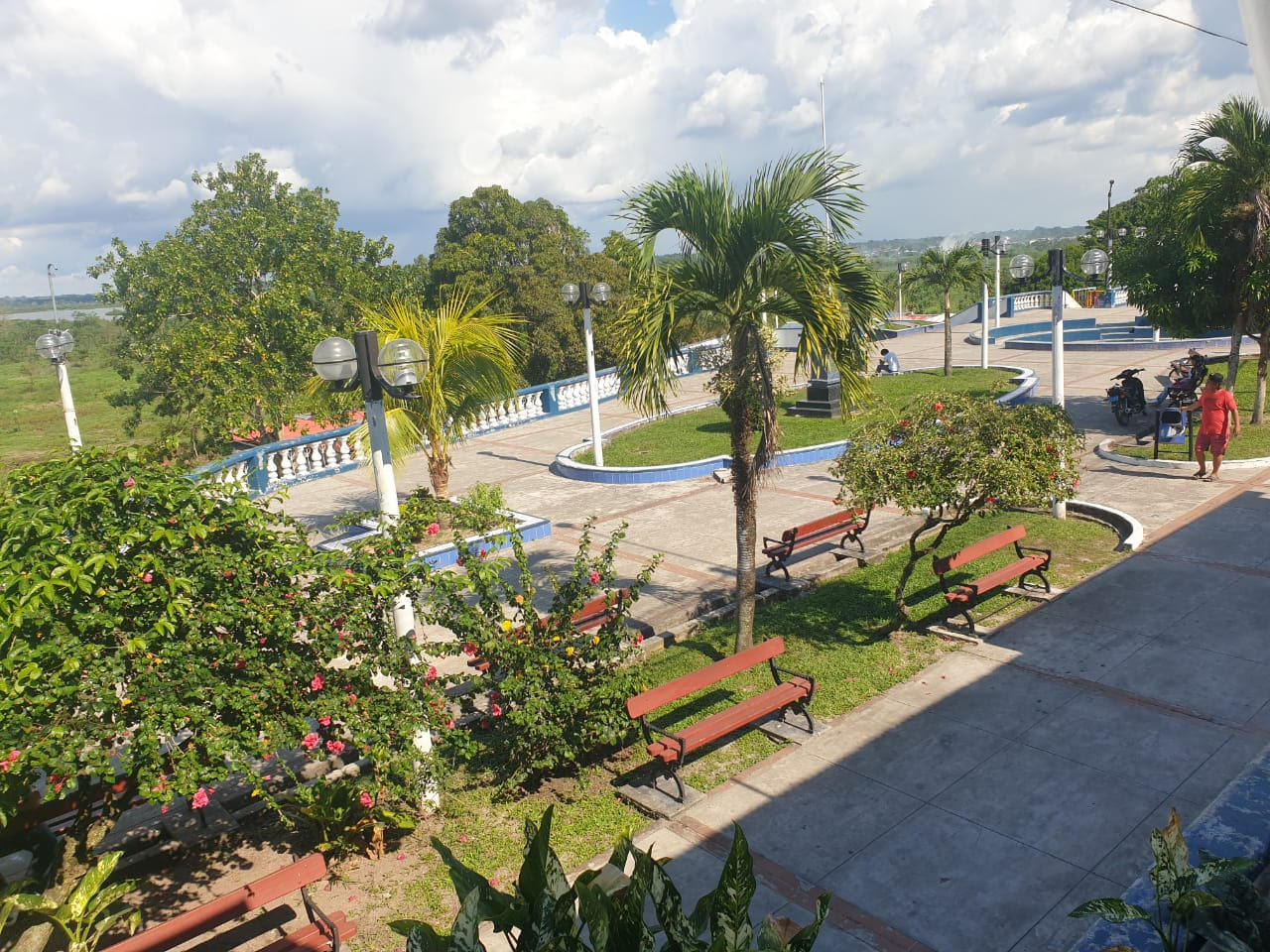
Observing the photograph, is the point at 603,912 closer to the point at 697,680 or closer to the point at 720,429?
the point at 697,680

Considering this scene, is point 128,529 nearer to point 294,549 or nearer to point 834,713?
point 294,549

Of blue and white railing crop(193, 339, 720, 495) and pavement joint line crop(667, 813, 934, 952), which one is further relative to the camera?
blue and white railing crop(193, 339, 720, 495)

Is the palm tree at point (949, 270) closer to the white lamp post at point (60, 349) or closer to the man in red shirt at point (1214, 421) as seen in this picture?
the man in red shirt at point (1214, 421)

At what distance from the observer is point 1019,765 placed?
704cm

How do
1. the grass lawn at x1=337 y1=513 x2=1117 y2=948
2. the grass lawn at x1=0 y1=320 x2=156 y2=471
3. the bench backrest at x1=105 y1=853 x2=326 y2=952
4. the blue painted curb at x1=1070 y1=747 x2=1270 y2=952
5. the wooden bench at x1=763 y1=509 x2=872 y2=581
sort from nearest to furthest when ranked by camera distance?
the blue painted curb at x1=1070 y1=747 x2=1270 y2=952 < the bench backrest at x1=105 y1=853 x2=326 y2=952 < the grass lawn at x1=337 y1=513 x2=1117 y2=948 < the wooden bench at x1=763 y1=509 x2=872 y2=581 < the grass lawn at x1=0 y1=320 x2=156 y2=471

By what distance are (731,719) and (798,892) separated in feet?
5.59

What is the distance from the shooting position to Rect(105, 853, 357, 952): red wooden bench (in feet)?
16.9

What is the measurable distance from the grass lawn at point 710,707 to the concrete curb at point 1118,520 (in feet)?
0.64

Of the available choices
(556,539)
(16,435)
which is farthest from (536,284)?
(16,435)

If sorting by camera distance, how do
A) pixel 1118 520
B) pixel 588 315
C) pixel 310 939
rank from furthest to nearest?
1. pixel 588 315
2. pixel 1118 520
3. pixel 310 939

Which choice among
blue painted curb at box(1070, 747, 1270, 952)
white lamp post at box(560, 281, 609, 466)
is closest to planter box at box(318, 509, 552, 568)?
white lamp post at box(560, 281, 609, 466)

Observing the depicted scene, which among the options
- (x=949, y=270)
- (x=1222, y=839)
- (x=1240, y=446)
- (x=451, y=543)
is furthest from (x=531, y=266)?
(x=1222, y=839)

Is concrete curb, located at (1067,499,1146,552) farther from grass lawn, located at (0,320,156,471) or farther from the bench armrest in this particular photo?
grass lawn, located at (0,320,156,471)

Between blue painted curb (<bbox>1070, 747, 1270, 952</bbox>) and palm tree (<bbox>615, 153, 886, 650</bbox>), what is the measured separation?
184 inches
